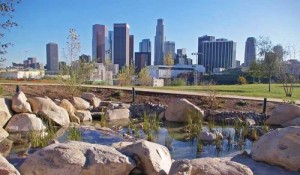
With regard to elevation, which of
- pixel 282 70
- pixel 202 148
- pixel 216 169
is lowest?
pixel 202 148

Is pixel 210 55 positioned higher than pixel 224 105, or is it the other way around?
pixel 210 55

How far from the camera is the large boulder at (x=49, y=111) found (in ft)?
32.4

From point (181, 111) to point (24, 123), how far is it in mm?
5418

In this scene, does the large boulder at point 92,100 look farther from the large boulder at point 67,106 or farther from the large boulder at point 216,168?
the large boulder at point 216,168

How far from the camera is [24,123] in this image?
908 cm

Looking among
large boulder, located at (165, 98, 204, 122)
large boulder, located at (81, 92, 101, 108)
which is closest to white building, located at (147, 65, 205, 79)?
large boulder, located at (81, 92, 101, 108)

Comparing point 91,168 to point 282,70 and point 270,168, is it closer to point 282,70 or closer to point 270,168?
point 270,168

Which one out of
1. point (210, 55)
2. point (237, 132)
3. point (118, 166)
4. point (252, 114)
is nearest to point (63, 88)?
point (252, 114)

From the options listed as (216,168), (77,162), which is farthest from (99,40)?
(216,168)

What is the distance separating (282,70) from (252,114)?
30.5 ft

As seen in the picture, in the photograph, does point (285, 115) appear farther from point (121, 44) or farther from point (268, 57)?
point (121, 44)

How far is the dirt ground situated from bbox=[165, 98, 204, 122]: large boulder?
1.81 m

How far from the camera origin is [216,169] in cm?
428

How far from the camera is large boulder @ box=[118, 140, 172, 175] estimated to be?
476 cm
